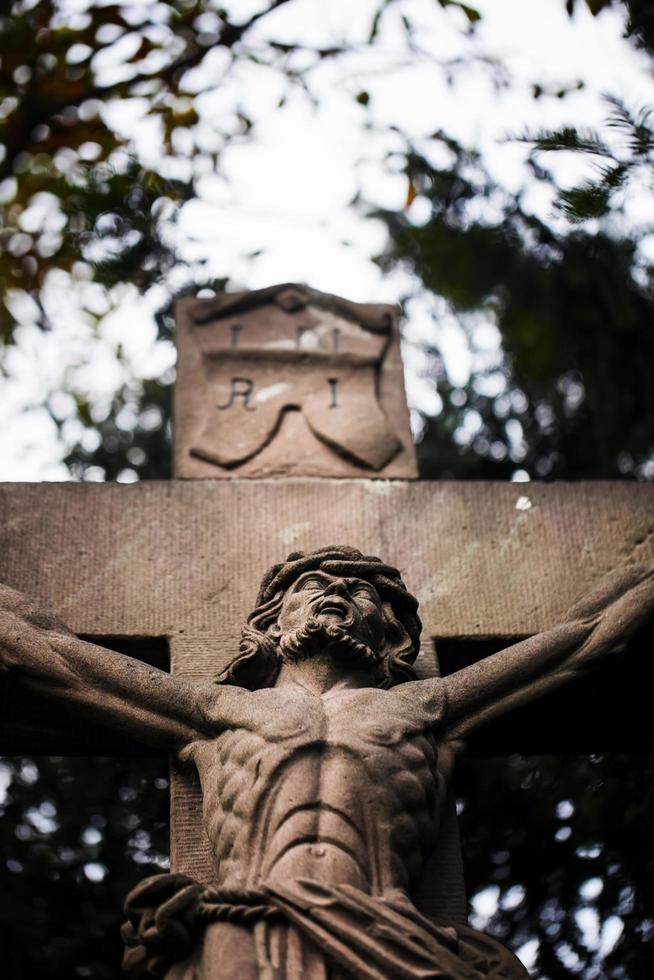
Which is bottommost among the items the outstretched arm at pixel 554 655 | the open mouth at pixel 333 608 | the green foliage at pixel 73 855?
the green foliage at pixel 73 855

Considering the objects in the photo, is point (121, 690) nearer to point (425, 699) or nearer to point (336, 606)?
point (336, 606)

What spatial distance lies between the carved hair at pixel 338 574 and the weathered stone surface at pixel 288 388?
3.64ft

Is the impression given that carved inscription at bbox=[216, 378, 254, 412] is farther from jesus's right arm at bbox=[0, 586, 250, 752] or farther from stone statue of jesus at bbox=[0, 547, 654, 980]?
jesus's right arm at bbox=[0, 586, 250, 752]

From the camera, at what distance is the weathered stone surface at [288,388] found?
6.96m

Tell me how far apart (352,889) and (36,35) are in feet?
18.8

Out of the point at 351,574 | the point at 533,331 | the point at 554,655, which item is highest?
the point at 351,574

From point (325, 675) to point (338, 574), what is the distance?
0.43 m

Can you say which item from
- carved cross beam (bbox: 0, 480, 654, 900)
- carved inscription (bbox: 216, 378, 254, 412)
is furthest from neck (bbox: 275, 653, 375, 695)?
carved inscription (bbox: 216, 378, 254, 412)

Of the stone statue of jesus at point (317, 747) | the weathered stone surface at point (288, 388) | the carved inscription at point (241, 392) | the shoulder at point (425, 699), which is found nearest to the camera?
the stone statue of jesus at point (317, 747)

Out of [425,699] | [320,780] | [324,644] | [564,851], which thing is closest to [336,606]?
[324,644]

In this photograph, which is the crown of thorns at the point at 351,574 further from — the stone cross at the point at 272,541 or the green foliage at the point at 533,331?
the green foliage at the point at 533,331

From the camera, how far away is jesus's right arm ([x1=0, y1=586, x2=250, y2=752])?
5.43 m

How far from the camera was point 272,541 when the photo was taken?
653 cm

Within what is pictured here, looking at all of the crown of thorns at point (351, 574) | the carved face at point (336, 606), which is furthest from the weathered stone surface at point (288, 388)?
the carved face at point (336, 606)
